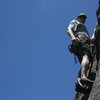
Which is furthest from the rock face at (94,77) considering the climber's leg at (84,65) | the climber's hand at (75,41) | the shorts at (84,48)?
the climber's hand at (75,41)

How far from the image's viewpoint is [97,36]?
543 inches

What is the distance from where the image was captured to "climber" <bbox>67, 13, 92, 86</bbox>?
13.7m

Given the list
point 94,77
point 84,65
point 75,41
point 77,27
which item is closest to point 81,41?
point 75,41

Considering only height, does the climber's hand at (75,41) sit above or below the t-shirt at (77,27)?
below

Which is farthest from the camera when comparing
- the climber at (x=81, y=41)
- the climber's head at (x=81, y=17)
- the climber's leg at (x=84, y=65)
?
the climber's head at (x=81, y=17)

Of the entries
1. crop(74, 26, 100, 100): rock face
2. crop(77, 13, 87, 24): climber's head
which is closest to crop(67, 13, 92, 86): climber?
crop(77, 13, 87, 24): climber's head

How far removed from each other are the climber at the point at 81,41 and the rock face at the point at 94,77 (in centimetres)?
33

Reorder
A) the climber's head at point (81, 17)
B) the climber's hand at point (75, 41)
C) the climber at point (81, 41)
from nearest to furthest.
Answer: the climber at point (81, 41) < the climber's hand at point (75, 41) < the climber's head at point (81, 17)

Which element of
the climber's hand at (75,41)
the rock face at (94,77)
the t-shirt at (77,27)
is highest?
the t-shirt at (77,27)

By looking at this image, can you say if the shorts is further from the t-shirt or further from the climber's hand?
the t-shirt

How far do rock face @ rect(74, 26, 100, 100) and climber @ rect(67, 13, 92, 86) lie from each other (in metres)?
0.33

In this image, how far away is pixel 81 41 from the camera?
47.3 feet

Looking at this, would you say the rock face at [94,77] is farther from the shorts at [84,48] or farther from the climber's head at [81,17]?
the climber's head at [81,17]

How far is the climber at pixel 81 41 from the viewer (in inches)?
539
